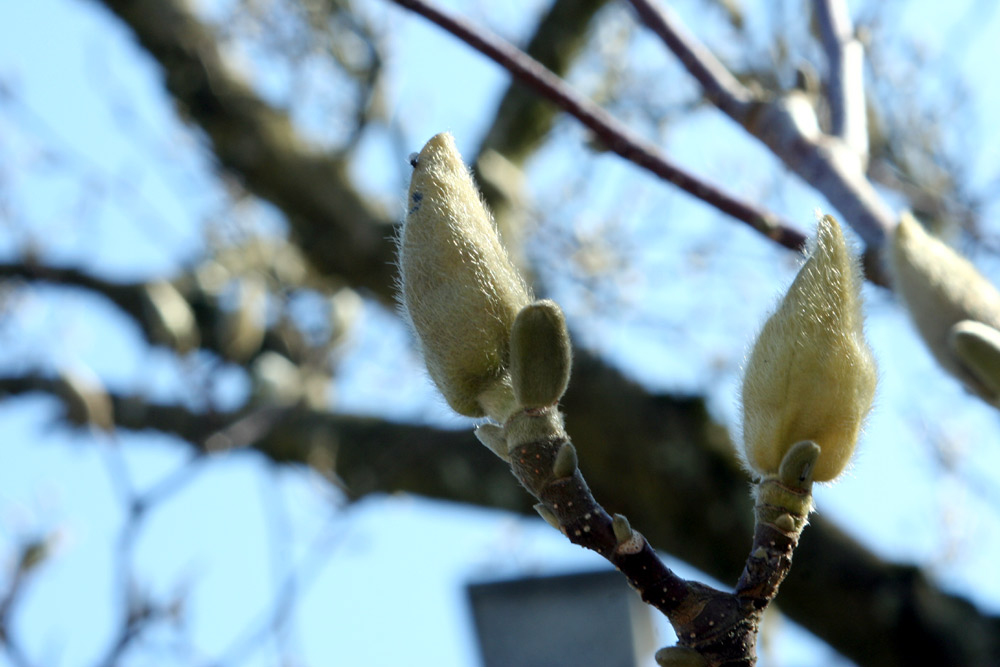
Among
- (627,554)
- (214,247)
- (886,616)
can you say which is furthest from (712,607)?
(214,247)

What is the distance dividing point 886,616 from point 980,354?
4.34 feet

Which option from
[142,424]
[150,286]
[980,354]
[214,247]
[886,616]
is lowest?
[142,424]

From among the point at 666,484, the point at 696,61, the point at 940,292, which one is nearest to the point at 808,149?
the point at 696,61

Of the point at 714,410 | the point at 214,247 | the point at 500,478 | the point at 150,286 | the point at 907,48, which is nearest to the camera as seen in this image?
the point at 150,286

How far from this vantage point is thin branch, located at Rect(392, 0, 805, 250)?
2.65 ft

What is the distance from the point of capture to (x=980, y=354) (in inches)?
20.4

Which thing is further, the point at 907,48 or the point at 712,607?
the point at 907,48

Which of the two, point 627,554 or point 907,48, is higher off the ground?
point 907,48

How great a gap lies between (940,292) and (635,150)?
1.03 ft

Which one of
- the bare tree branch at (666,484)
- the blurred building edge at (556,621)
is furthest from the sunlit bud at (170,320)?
the blurred building edge at (556,621)

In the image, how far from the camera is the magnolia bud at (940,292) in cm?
57

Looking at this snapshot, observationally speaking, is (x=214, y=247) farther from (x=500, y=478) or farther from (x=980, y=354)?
(x=980, y=354)

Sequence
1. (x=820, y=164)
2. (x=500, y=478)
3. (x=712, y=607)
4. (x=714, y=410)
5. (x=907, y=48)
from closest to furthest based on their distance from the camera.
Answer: (x=712, y=607) → (x=820, y=164) → (x=714, y=410) → (x=500, y=478) → (x=907, y=48)

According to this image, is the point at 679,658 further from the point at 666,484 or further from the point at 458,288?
the point at 666,484
